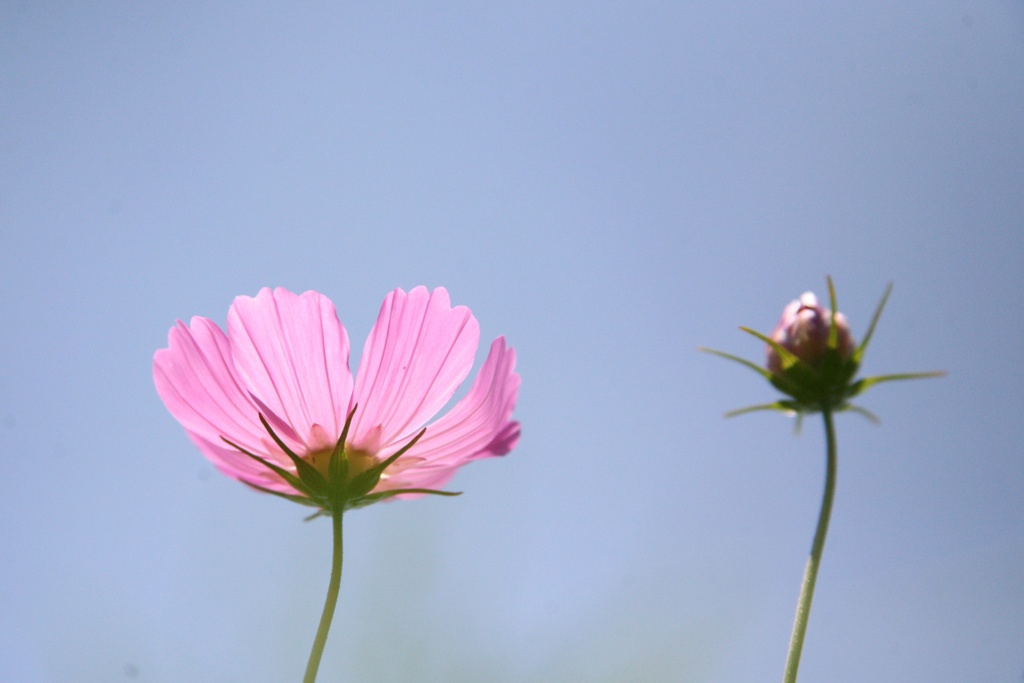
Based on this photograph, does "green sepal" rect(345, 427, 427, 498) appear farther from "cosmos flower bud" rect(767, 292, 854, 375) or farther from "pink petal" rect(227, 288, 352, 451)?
"cosmos flower bud" rect(767, 292, 854, 375)

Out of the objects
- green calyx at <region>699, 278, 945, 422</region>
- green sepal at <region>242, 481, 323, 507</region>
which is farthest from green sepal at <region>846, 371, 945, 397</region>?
green sepal at <region>242, 481, 323, 507</region>

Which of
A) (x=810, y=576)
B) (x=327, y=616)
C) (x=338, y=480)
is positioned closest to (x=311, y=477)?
(x=338, y=480)

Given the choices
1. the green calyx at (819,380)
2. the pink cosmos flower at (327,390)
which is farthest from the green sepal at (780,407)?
the pink cosmos flower at (327,390)

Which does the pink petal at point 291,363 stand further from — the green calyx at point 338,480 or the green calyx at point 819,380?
the green calyx at point 819,380

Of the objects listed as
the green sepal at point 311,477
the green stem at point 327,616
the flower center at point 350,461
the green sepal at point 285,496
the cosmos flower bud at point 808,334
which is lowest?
the green stem at point 327,616

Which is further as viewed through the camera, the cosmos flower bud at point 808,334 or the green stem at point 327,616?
the cosmos flower bud at point 808,334

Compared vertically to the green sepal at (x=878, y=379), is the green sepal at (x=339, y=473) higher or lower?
lower

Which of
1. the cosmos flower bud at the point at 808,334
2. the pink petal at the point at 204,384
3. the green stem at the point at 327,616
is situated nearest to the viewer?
the green stem at the point at 327,616
